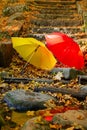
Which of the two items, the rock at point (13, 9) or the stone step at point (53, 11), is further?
the stone step at point (53, 11)

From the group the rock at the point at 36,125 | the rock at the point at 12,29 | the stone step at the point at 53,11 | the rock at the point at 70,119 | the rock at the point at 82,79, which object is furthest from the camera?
the stone step at the point at 53,11

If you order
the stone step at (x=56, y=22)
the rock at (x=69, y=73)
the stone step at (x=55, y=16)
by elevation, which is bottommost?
the rock at (x=69, y=73)

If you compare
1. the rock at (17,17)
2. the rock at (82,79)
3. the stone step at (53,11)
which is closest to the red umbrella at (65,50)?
the rock at (82,79)

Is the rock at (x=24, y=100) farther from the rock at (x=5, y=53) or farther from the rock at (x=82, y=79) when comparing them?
the rock at (x=5, y=53)

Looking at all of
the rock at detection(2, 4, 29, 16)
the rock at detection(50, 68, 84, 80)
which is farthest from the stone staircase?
the rock at detection(50, 68, 84, 80)

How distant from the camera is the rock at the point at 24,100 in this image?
249 inches

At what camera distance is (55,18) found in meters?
15.8

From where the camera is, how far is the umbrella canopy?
8.51 metres

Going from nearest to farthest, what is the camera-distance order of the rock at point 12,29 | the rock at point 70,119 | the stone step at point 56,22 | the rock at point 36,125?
1. the rock at point 36,125
2. the rock at point 70,119
3. the rock at point 12,29
4. the stone step at point 56,22

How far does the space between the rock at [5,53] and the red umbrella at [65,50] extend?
41.6 inches

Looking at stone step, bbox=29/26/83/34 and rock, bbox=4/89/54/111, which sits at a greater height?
stone step, bbox=29/26/83/34

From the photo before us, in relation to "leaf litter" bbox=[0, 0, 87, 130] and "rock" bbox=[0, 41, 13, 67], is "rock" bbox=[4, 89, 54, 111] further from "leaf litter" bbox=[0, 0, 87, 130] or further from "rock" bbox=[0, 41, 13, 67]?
"rock" bbox=[0, 41, 13, 67]

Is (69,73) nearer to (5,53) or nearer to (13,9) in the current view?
(5,53)

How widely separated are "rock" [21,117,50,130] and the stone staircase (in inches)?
276
